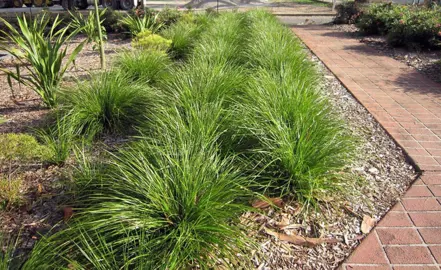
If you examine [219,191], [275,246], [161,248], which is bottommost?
[275,246]

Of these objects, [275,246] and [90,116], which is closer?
[275,246]

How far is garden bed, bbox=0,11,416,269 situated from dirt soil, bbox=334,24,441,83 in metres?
2.93

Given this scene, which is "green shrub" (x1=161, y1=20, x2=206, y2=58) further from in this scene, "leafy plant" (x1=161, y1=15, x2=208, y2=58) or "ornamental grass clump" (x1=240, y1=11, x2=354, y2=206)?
"ornamental grass clump" (x1=240, y1=11, x2=354, y2=206)

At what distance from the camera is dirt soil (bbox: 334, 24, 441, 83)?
646 cm

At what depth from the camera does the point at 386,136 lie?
394 centimetres

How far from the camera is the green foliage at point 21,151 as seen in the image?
10.8ft

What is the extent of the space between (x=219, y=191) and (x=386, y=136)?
2.34m

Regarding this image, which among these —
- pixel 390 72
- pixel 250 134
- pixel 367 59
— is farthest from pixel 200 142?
pixel 367 59

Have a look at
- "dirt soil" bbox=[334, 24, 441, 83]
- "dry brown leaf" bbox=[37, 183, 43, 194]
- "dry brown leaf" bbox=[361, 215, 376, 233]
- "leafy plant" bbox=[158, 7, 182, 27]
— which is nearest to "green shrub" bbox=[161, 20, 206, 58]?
"leafy plant" bbox=[158, 7, 182, 27]

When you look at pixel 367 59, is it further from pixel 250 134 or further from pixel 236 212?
pixel 236 212

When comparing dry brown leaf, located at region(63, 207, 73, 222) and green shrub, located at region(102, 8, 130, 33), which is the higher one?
green shrub, located at region(102, 8, 130, 33)

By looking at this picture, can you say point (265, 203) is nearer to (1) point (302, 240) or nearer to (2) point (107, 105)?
(1) point (302, 240)

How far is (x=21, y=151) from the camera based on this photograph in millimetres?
3281

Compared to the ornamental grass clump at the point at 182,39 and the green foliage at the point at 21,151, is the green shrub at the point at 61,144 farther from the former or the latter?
the ornamental grass clump at the point at 182,39
